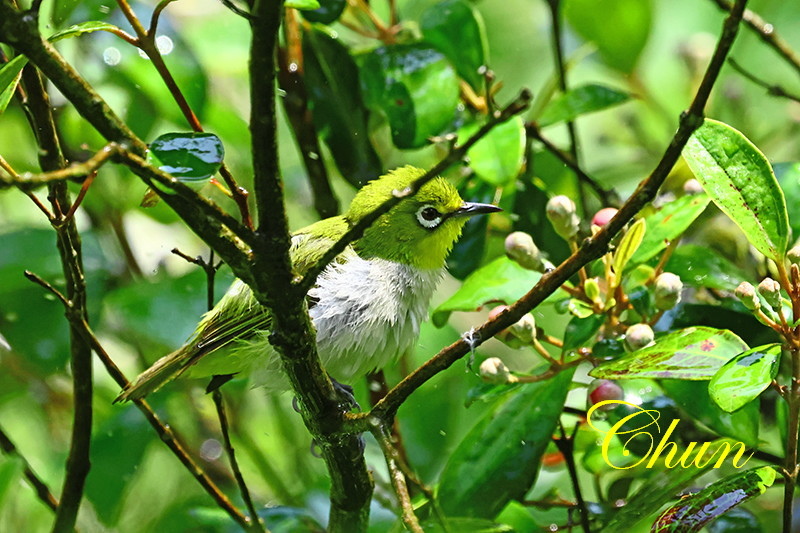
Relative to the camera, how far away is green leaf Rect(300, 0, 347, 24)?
8.71 ft

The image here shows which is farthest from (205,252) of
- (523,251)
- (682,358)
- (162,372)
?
(682,358)

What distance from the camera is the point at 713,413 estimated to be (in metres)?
1.98

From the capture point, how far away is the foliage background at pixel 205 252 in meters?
2.66

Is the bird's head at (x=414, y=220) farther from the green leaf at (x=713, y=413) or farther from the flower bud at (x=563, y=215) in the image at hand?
the green leaf at (x=713, y=413)

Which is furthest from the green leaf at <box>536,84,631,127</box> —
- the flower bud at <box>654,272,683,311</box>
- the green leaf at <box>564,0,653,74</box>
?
the flower bud at <box>654,272,683,311</box>

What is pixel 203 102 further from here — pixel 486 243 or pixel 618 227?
pixel 618 227

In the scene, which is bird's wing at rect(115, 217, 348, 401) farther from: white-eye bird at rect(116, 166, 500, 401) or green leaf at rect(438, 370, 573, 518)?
green leaf at rect(438, 370, 573, 518)

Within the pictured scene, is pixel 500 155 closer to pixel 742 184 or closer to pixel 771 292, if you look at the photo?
pixel 742 184

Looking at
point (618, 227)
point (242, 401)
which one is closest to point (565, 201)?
point (618, 227)

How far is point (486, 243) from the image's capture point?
2.95 meters

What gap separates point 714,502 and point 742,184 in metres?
0.59

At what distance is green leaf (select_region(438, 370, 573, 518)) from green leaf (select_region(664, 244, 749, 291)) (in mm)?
367

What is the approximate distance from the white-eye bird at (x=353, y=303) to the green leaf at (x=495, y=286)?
0.36 metres

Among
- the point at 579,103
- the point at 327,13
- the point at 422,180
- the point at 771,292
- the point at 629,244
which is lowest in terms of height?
the point at 771,292
